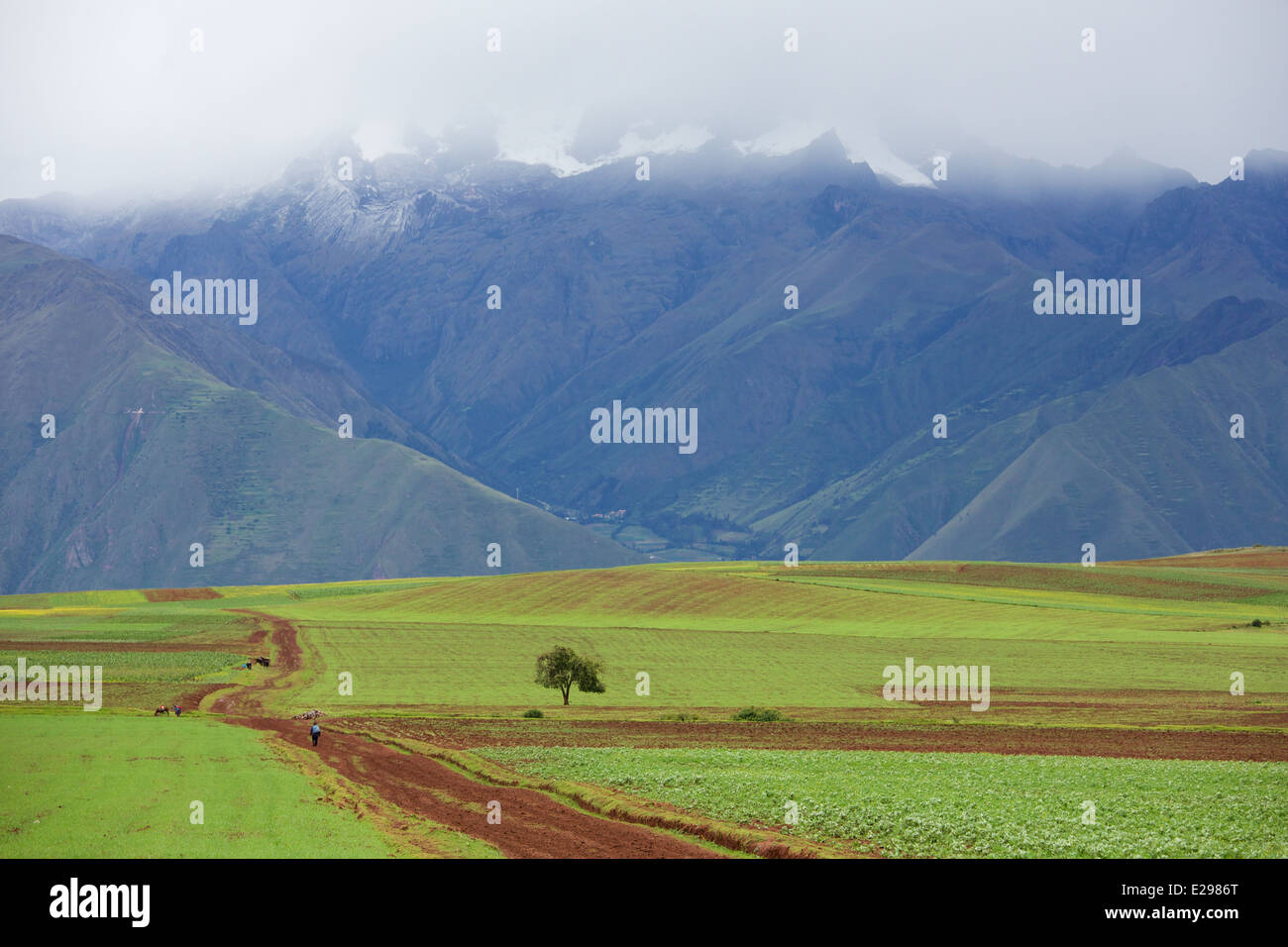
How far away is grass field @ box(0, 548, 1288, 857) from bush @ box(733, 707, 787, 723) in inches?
59.0

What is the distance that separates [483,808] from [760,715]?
34763 millimetres

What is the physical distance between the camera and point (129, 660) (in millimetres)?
109000

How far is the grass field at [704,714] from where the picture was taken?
1491 inches

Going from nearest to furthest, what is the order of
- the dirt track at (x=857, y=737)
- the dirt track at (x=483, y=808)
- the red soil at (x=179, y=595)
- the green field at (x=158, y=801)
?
the green field at (x=158, y=801) < the dirt track at (x=483, y=808) < the dirt track at (x=857, y=737) < the red soil at (x=179, y=595)

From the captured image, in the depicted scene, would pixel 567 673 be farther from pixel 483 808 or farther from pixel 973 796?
pixel 973 796

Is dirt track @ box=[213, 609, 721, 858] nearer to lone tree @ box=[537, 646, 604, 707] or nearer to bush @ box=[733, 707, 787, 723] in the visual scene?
bush @ box=[733, 707, 787, 723]

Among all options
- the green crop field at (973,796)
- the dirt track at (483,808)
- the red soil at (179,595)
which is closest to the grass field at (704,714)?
the green crop field at (973,796)

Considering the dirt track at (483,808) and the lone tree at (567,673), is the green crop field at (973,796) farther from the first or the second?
the lone tree at (567,673)

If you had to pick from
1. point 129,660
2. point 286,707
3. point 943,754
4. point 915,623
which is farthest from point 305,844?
point 915,623

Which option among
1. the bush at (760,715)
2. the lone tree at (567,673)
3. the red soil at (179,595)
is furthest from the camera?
the red soil at (179,595)

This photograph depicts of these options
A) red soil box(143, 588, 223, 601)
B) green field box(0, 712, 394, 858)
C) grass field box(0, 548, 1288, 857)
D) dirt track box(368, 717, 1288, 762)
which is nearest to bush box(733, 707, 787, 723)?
grass field box(0, 548, 1288, 857)

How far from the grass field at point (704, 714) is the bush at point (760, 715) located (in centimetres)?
150
